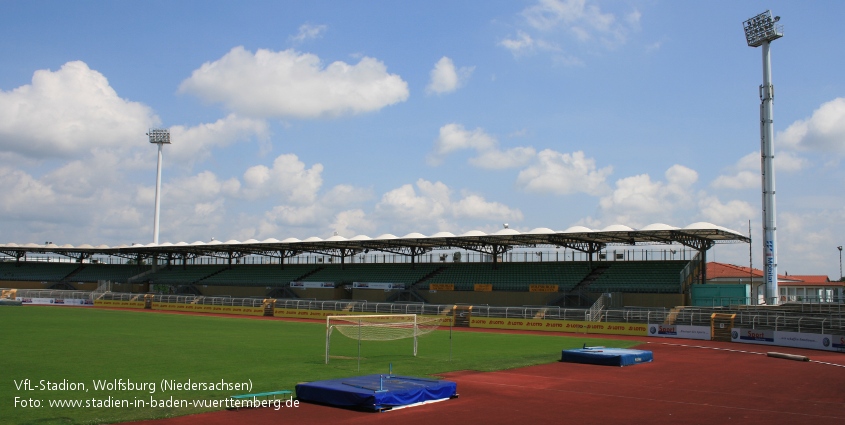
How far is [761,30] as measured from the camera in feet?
169

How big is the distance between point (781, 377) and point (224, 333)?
29.5 meters

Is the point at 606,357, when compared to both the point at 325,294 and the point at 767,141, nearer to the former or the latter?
the point at 767,141

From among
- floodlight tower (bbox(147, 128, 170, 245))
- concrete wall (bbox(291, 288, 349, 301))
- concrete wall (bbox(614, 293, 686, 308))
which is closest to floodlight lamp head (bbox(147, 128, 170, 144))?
floodlight tower (bbox(147, 128, 170, 245))

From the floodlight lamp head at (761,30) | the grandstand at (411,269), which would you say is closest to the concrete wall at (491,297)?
the grandstand at (411,269)

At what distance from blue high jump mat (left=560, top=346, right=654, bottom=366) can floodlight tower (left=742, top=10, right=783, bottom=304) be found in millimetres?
28406

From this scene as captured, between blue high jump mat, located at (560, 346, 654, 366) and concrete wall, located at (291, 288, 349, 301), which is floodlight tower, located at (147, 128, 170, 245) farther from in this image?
blue high jump mat, located at (560, 346, 654, 366)

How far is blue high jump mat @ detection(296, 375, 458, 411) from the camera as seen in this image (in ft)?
51.8

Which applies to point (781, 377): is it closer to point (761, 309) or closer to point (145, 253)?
point (761, 309)

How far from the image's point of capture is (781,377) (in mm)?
23328

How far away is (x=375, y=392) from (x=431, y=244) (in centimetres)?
5453

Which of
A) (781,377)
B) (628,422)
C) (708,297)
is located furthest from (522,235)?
(628,422)

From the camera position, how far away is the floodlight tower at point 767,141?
50844 millimetres

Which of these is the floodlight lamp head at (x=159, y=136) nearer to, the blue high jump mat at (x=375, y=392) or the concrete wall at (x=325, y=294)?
the concrete wall at (x=325, y=294)

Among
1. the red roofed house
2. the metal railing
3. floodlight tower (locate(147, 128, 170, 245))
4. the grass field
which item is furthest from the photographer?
floodlight tower (locate(147, 128, 170, 245))
